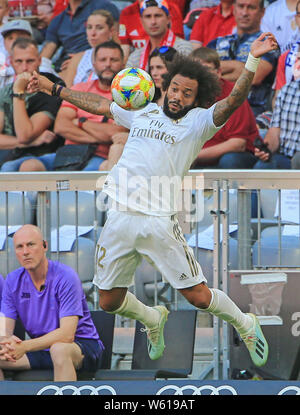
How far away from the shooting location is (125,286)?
5.81 meters

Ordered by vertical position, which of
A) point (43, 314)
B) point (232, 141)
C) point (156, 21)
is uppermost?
point (156, 21)

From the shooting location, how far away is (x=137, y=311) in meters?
5.92

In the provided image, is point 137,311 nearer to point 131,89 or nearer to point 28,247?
point 28,247

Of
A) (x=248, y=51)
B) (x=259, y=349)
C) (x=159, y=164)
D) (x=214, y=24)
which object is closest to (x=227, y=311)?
(x=259, y=349)

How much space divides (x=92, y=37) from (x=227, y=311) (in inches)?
181

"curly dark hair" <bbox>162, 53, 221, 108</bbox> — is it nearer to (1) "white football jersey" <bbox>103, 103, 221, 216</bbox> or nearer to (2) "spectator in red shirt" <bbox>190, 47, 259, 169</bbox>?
(1) "white football jersey" <bbox>103, 103, 221, 216</bbox>

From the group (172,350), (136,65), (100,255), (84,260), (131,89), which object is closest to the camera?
(131,89)

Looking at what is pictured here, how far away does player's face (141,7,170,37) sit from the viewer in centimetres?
911

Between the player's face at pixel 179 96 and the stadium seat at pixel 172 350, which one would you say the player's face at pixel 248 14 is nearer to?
the player's face at pixel 179 96

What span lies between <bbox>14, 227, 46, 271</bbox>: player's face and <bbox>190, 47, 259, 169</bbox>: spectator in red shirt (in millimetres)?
2454

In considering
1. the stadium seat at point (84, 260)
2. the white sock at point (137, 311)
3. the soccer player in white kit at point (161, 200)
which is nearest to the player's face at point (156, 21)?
the stadium seat at point (84, 260)

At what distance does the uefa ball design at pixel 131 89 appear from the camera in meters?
5.63

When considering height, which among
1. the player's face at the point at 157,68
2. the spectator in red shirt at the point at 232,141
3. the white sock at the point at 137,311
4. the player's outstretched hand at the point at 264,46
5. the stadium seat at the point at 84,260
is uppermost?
the player's face at the point at 157,68
